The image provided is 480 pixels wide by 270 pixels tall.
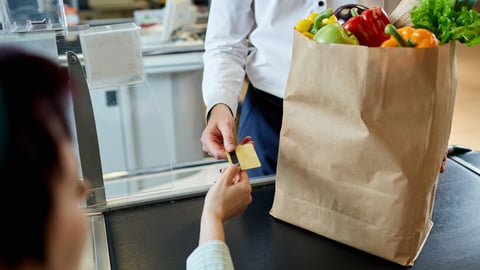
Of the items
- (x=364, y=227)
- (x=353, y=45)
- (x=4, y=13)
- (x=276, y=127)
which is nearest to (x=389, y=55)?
(x=353, y=45)

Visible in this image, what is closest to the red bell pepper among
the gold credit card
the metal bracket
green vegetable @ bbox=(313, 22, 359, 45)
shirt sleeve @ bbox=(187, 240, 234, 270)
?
green vegetable @ bbox=(313, 22, 359, 45)

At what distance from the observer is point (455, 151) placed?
1.24m

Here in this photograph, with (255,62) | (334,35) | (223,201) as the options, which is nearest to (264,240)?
(223,201)

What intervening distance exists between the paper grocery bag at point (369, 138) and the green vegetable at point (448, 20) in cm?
3

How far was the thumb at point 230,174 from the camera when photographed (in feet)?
2.84

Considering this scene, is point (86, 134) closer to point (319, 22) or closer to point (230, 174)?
point (230, 174)

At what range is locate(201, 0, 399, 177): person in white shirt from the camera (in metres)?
1.15

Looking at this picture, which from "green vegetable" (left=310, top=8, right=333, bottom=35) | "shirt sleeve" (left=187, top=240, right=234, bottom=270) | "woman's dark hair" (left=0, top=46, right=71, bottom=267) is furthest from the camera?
"green vegetable" (left=310, top=8, right=333, bottom=35)

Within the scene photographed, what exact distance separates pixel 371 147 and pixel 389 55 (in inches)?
5.8

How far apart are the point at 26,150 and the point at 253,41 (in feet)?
3.10

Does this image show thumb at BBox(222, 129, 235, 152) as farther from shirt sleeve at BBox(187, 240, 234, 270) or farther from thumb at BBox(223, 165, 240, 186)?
shirt sleeve at BBox(187, 240, 234, 270)

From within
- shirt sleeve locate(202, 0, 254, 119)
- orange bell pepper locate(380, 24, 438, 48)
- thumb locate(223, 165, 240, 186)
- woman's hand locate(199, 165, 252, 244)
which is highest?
orange bell pepper locate(380, 24, 438, 48)

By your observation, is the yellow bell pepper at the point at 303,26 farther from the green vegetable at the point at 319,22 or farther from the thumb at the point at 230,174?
the thumb at the point at 230,174

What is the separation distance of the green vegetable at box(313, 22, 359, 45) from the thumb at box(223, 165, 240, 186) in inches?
10.2
